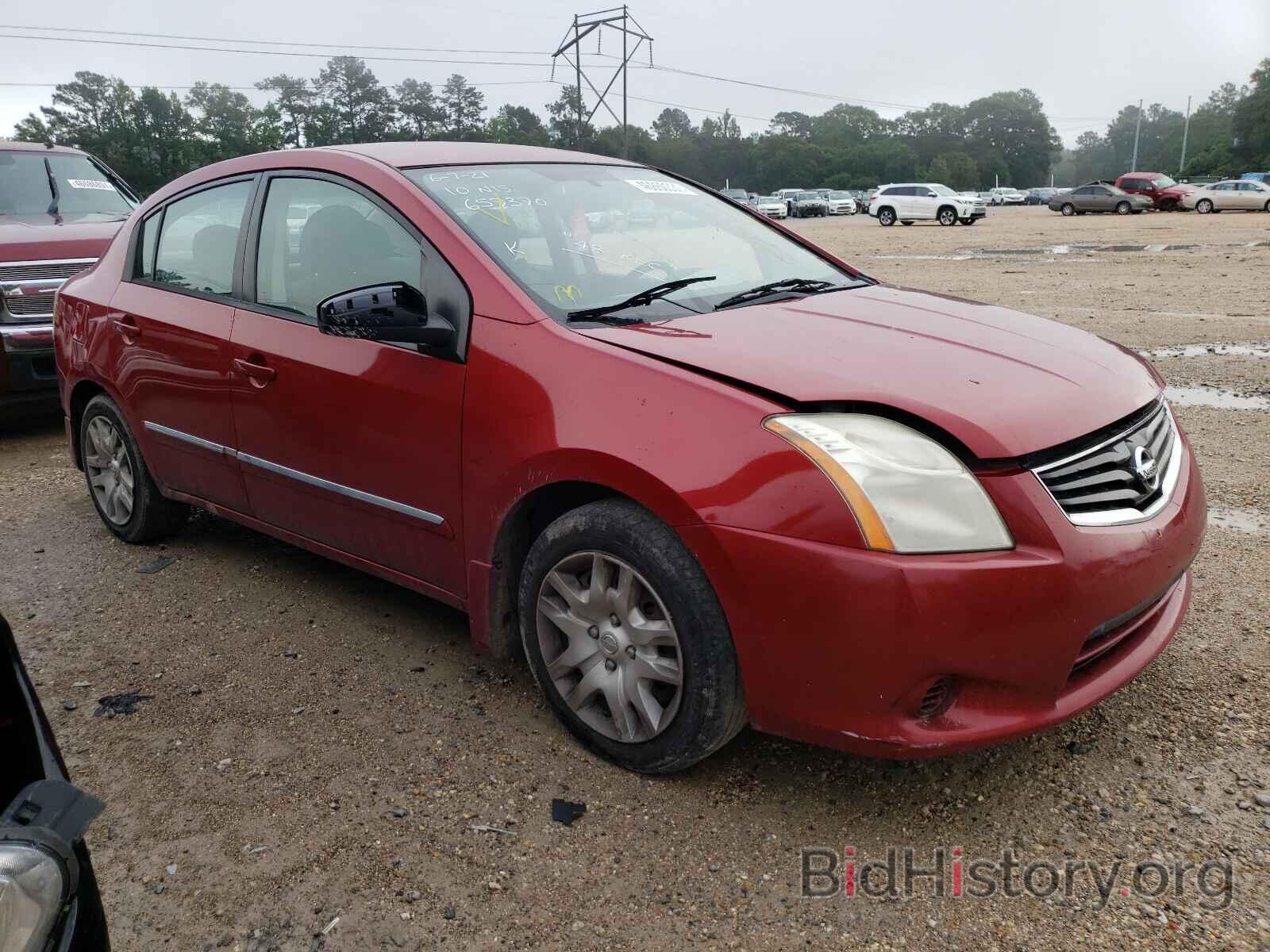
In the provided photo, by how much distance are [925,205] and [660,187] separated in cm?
3579

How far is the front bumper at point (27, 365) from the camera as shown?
629 centimetres

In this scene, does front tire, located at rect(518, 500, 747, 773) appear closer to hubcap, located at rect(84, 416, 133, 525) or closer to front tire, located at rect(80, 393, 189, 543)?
front tire, located at rect(80, 393, 189, 543)

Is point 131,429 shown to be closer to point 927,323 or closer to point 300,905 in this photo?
point 300,905

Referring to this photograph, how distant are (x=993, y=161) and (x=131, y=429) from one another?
399ft

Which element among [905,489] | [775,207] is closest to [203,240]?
[905,489]

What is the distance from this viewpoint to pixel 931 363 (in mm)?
2537

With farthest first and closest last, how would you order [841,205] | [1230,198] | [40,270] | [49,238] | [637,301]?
[841,205], [1230,198], [49,238], [40,270], [637,301]

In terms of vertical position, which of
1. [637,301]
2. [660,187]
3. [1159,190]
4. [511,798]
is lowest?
[511,798]

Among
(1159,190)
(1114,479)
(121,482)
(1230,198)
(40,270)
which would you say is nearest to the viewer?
(1114,479)

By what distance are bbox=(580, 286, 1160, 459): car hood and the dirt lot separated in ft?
3.00

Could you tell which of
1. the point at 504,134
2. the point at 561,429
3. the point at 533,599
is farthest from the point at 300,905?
the point at 504,134

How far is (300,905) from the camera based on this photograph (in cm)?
225

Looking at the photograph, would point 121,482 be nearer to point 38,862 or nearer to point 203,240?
point 203,240

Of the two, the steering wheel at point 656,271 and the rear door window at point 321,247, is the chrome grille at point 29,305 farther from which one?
the steering wheel at point 656,271
